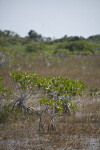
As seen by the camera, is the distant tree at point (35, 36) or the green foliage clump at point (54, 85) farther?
the distant tree at point (35, 36)

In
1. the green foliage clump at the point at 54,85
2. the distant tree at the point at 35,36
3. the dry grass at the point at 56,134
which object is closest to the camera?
the dry grass at the point at 56,134

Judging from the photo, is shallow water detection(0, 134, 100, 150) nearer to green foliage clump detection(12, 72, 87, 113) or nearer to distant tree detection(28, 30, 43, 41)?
green foliage clump detection(12, 72, 87, 113)

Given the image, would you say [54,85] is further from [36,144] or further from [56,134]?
[36,144]

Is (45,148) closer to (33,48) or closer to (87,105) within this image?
(87,105)

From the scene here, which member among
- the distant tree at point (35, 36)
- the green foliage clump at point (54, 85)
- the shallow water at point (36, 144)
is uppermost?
the distant tree at point (35, 36)

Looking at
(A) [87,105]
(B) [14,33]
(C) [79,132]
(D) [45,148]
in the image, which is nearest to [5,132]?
(D) [45,148]

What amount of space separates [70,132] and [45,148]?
1.16m

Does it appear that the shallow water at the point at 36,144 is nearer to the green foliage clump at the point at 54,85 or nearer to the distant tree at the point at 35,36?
the green foliage clump at the point at 54,85

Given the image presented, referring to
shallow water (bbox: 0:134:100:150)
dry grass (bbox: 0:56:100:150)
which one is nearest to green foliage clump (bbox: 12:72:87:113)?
dry grass (bbox: 0:56:100:150)

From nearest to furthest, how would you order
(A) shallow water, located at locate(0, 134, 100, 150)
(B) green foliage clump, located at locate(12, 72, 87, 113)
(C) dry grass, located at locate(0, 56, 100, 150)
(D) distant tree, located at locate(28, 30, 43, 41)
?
1. (A) shallow water, located at locate(0, 134, 100, 150)
2. (C) dry grass, located at locate(0, 56, 100, 150)
3. (B) green foliage clump, located at locate(12, 72, 87, 113)
4. (D) distant tree, located at locate(28, 30, 43, 41)

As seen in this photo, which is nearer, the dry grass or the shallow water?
the shallow water

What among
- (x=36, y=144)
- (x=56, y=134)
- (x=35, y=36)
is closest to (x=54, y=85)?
(x=56, y=134)

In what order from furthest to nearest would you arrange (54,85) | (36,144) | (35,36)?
(35,36)
(54,85)
(36,144)

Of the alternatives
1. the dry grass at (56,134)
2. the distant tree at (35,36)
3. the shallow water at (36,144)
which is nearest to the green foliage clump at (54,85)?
the dry grass at (56,134)
